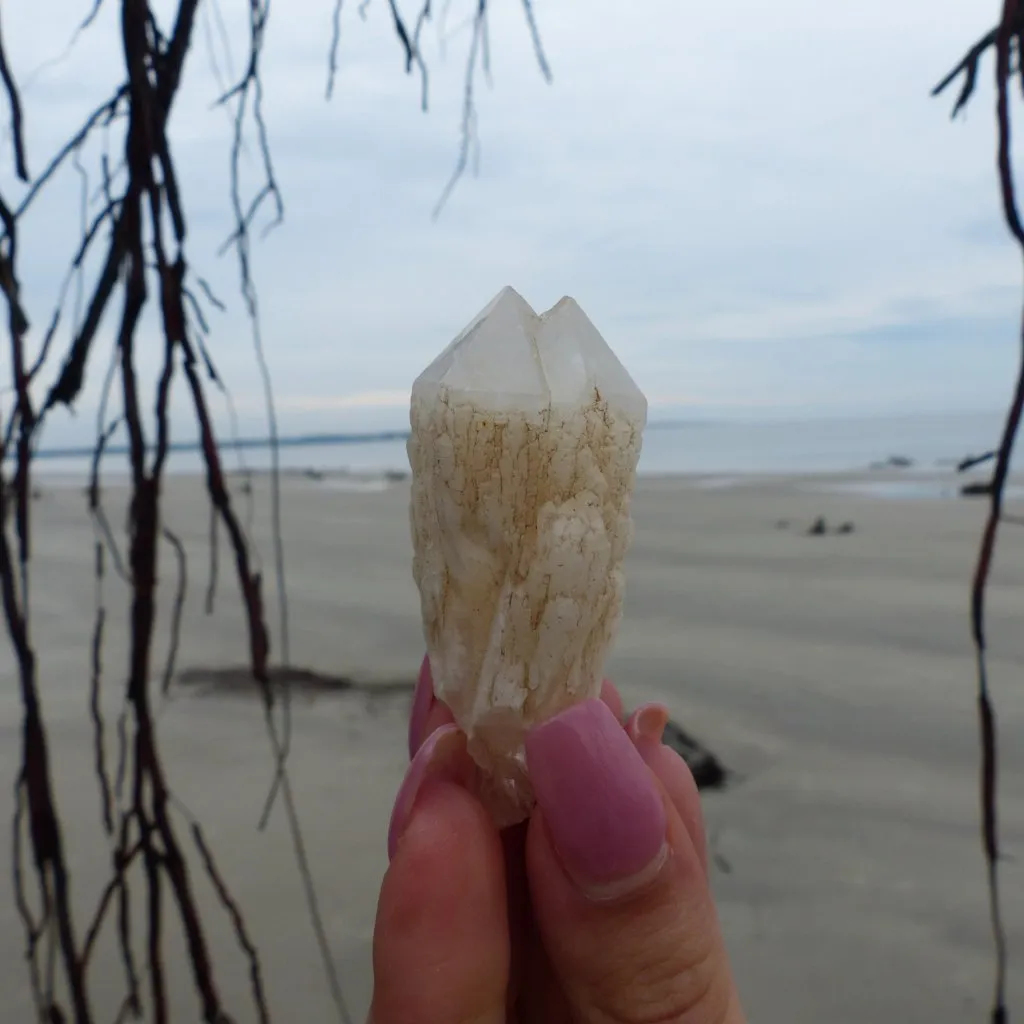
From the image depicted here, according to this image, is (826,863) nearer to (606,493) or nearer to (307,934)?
(307,934)

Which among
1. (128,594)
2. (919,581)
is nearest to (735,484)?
(919,581)

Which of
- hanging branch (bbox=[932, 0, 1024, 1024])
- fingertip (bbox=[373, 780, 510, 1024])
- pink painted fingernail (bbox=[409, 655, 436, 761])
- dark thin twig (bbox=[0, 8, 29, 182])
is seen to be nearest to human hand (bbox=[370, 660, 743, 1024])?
fingertip (bbox=[373, 780, 510, 1024])

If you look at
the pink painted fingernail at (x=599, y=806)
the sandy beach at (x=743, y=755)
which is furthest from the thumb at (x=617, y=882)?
the sandy beach at (x=743, y=755)

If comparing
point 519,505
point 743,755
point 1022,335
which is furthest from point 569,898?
point 743,755

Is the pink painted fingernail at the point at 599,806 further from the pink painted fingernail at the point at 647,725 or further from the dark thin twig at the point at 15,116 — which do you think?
the dark thin twig at the point at 15,116

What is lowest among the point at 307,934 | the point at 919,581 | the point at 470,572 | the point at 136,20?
the point at 307,934

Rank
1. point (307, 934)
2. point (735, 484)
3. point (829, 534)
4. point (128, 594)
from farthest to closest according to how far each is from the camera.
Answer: point (735, 484) → point (829, 534) → point (128, 594) → point (307, 934)

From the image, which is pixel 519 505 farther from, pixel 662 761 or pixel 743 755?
pixel 743 755
